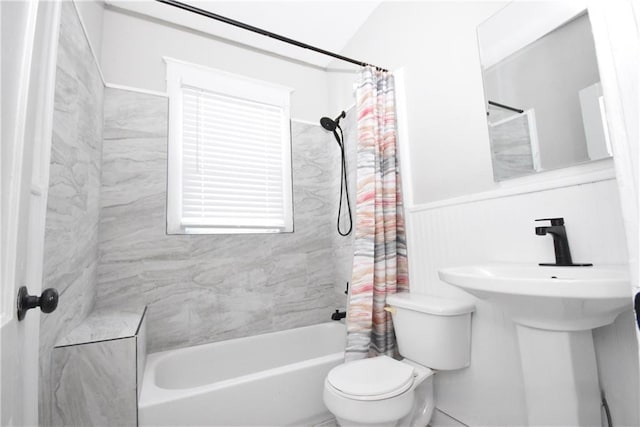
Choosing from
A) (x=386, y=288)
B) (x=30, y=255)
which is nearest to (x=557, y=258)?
(x=386, y=288)

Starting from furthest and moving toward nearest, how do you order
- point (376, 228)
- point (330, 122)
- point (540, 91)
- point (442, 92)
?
1. point (330, 122)
2. point (376, 228)
3. point (442, 92)
4. point (540, 91)

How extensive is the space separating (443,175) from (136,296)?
1993 mm

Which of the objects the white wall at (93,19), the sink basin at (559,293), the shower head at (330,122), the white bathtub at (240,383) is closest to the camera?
the sink basin at (559,293)

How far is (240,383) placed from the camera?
4.54 ft

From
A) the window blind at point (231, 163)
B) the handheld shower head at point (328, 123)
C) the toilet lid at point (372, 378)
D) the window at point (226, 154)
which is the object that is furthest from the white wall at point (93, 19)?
the toilet lid at point (372, 378)

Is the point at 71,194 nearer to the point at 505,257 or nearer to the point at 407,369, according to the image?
the point at 407,369

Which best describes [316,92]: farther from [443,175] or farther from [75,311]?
[75,311]

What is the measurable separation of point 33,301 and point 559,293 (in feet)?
4.05

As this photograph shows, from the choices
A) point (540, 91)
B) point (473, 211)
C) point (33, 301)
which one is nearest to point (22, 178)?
point (33, 301)

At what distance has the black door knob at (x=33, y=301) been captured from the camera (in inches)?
23.2

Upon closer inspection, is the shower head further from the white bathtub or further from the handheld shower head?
the white bathtub

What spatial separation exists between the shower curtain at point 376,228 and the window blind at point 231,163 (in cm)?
85

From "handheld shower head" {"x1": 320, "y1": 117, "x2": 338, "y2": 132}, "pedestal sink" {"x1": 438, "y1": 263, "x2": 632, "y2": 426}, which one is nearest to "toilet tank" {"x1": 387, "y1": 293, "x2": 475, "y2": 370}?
"pedestal sink" {"x1": 438, "y1": 263, "x2": 632, "y2": 426}

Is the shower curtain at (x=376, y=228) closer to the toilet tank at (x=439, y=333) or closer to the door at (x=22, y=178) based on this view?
the toilet tank at (x=439, y=333)
